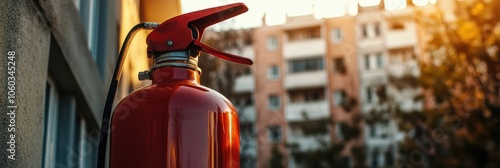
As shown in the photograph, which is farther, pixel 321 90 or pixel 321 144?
pixel 321 90

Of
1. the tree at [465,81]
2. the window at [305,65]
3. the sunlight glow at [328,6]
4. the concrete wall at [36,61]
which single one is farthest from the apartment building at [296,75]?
the concrete wall at [36,61]

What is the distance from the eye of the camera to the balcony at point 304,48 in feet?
113

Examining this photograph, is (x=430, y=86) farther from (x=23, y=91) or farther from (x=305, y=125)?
(x=23, y=91)

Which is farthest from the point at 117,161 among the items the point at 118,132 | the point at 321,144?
the point at 321,144

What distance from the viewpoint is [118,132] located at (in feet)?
5.51

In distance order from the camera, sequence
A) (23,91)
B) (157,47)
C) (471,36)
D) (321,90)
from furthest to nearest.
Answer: (321,90), (471,36), (23,91), (157,47)

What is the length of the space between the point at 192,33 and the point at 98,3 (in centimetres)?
294

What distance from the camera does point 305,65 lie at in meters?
35.1

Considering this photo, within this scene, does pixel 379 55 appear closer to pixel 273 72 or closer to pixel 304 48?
pixel 304 48

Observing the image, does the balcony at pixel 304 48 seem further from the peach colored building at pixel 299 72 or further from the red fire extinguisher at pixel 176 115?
the red fire extinguisher at pixel 176 115

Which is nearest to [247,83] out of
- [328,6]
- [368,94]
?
[368,94]

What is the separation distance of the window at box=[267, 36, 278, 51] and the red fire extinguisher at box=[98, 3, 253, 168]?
33792mm

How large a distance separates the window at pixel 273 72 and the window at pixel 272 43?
3.13ft

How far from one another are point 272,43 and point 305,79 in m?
2.68
